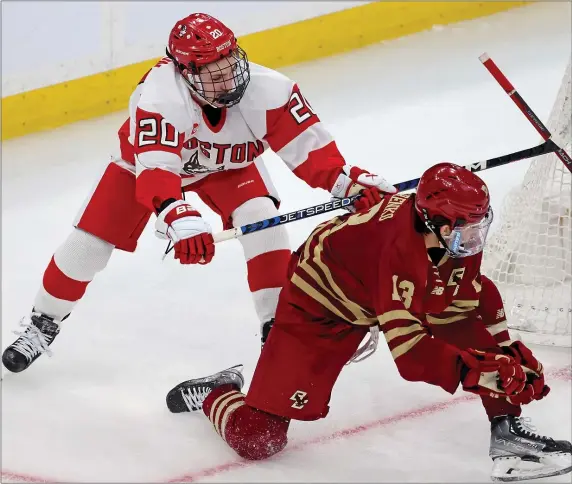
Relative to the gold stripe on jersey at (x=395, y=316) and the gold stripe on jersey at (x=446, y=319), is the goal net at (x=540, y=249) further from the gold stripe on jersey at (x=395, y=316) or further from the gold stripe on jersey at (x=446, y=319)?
the gold stripe on jersey at (x=395, y=316)

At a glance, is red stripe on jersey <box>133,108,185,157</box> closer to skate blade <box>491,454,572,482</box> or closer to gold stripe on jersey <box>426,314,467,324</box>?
gold stripe on jersey <box>426,314,467,324</box>

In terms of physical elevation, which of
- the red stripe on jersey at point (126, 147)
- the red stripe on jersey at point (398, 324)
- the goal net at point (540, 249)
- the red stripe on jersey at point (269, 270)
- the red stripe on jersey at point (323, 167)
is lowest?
the goal net at point (540, 249)

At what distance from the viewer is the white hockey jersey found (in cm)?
327

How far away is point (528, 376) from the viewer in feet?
9.32

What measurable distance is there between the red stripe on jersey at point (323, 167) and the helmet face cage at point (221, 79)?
27 centimetres

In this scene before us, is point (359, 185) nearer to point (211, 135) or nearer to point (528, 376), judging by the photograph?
point (211, 135)

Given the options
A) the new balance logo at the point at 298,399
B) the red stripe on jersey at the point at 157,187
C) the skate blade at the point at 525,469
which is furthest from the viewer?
the red stripe on jersey at the point at 157,187

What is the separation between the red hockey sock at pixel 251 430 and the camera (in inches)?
124

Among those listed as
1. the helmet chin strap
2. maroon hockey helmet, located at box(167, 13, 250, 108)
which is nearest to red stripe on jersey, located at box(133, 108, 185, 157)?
maroon hockey helmet, located at box(167, 13, 250, 108)

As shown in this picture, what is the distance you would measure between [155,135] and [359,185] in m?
0.54

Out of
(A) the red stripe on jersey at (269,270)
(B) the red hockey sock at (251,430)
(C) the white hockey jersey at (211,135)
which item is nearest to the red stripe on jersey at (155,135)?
(C) the white hockey jersey at (211,135)

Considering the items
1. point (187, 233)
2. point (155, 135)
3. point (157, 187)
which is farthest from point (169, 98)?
point (187, 233)

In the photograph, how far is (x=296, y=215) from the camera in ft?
11.0

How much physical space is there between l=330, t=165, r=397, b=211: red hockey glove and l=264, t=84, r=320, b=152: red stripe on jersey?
0.16 meters
